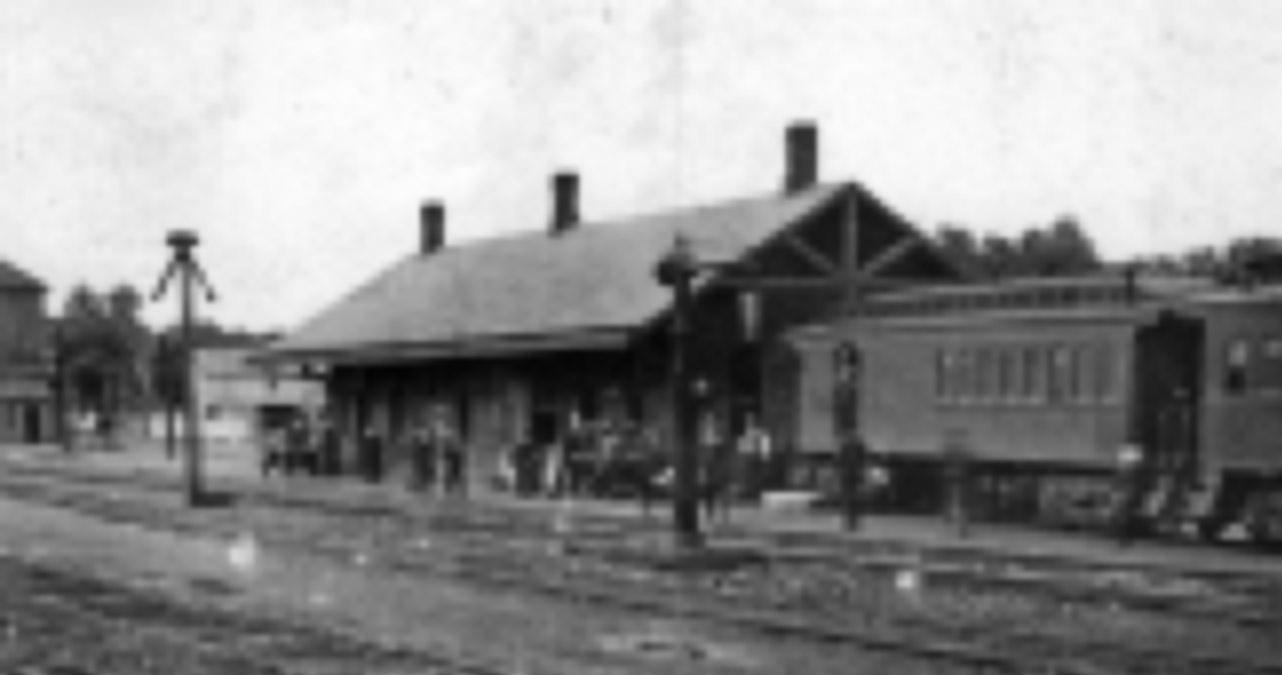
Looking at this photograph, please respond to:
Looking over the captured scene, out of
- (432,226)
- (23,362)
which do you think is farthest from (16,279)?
(432,226)

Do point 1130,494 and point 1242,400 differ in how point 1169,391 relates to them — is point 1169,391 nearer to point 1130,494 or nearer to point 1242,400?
point 1242,400

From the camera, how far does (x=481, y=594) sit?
15461 mm

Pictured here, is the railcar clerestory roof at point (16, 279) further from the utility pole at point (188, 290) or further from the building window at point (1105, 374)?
the building window at point (1105, 374)

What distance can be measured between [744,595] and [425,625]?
3.53 m

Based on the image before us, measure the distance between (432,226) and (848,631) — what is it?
115 ft

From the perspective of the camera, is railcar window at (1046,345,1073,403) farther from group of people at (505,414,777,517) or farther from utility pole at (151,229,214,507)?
utility pole at (151,229,214,507)

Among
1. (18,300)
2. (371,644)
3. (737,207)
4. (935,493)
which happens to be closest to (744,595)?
(371,644)

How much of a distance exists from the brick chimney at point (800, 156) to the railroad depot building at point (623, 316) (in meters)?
0.03

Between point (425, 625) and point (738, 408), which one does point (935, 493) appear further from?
point (425, 625)

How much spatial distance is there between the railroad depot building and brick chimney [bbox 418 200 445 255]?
6.16m

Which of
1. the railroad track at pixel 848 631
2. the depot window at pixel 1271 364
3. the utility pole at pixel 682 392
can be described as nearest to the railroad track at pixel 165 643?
the railroad track at pixel 848 631

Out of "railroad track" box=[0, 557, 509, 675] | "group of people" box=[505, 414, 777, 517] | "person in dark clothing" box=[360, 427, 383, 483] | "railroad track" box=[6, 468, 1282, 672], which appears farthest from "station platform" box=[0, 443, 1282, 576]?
"railroad track" box=[0, 557, 509, 675]

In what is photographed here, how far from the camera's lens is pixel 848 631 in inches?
495

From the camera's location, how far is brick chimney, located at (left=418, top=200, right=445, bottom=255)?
46.2 metres
